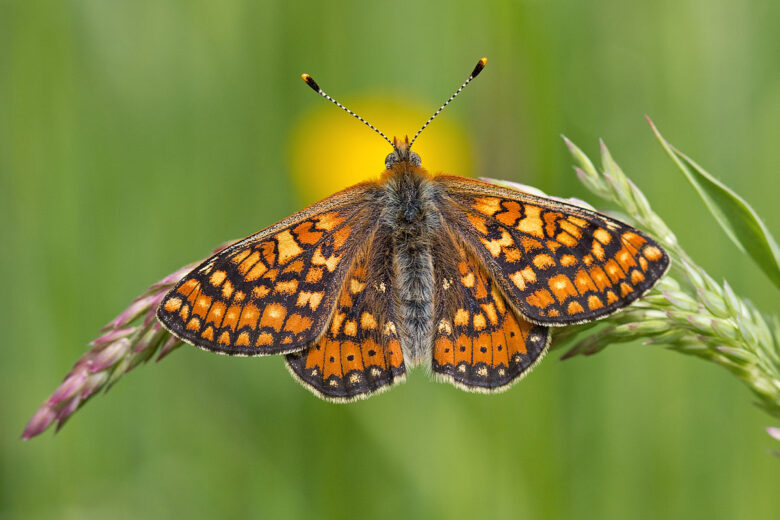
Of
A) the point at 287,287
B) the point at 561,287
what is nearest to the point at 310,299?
the point at 287,287

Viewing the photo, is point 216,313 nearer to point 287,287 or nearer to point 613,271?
point 287,287

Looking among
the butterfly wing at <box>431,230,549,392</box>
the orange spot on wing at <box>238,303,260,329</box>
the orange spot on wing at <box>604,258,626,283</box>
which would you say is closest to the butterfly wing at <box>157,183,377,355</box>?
the orange spot on wing at <box>238,303,260,329</box>

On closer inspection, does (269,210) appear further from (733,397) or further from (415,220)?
(733,397)

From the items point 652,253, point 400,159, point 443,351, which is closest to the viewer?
point 652,253

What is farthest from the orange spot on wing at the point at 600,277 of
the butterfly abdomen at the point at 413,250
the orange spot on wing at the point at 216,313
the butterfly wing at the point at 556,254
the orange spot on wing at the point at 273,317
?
the orange spot on wing at the point at 216,313

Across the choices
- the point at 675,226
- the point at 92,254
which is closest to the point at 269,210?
the point at 92,254

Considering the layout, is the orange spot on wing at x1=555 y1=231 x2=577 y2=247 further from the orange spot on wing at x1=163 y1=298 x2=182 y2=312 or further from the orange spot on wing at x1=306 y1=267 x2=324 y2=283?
the orange spot on wing at x1=163 y1=298 x2=182 y2=312
